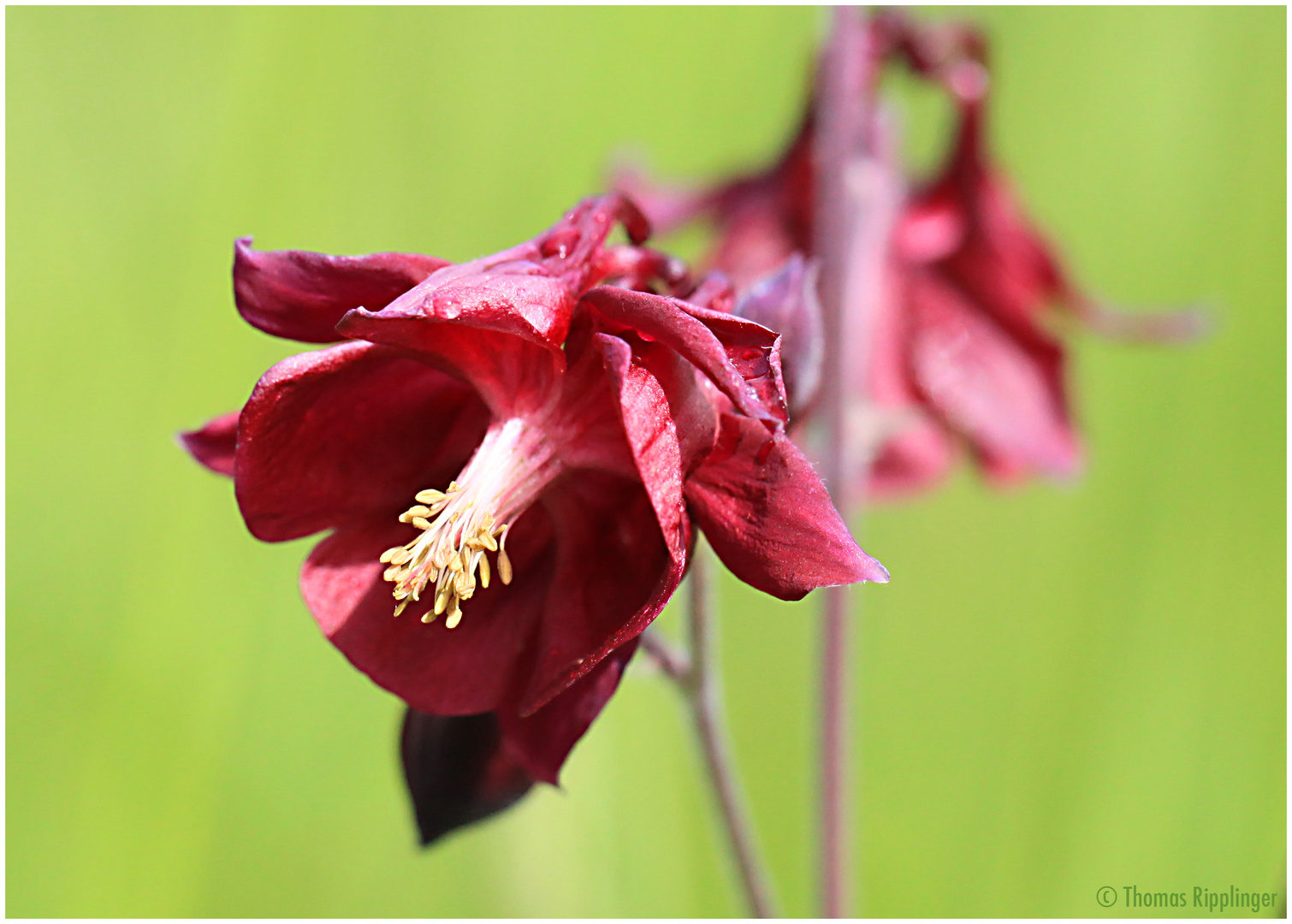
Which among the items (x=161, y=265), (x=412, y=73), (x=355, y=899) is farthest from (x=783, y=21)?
(x=355, y=899)

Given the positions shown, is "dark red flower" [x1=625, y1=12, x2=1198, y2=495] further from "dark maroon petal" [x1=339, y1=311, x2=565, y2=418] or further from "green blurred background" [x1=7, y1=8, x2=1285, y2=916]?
"dark maroon petal" [x1=339, y1=311, x2=565, y2=418]

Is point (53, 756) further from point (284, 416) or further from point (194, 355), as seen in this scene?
point (284, 416)

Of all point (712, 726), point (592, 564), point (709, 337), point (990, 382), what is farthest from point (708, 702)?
point (990, 382)

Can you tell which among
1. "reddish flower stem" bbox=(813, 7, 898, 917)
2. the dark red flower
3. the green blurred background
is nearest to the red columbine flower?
"reddish flower stem" bbox=(813, 7, 898, 917)

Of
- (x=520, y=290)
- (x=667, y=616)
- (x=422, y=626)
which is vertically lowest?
(x=667, y=616)

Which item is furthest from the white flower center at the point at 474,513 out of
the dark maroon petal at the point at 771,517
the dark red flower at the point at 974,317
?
the dark red flower at the point at 974,317

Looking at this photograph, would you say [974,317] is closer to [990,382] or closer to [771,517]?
[990,382]
